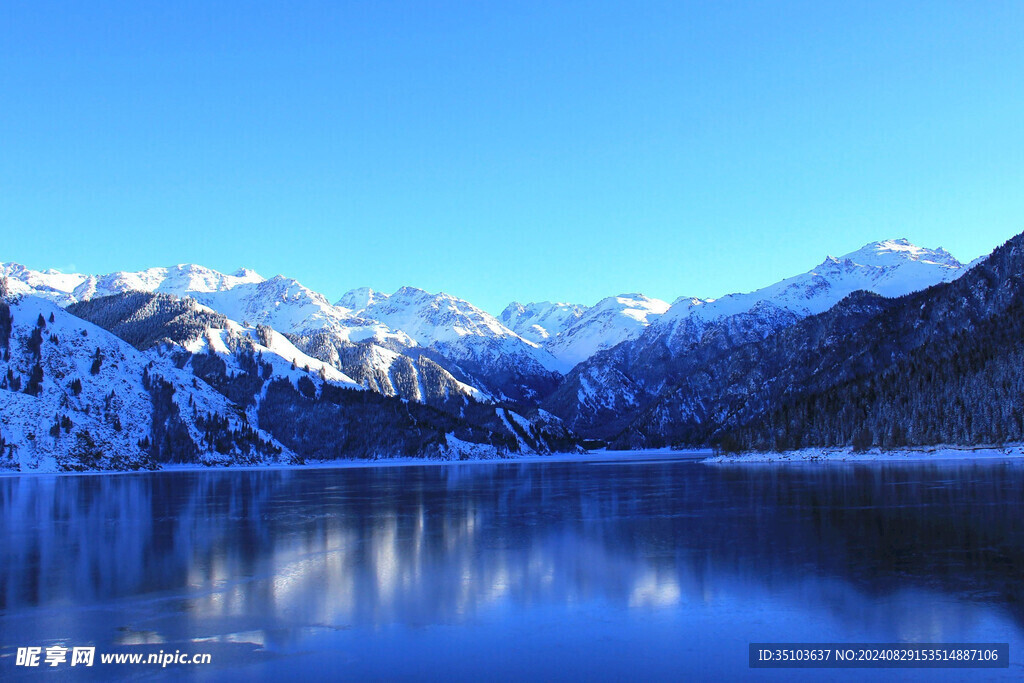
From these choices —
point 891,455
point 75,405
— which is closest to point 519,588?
point 891,455

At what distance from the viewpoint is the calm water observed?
59.7ft

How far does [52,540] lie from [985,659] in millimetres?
42538

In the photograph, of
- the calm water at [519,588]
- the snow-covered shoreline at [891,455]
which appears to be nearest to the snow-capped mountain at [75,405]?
the calm water at [519,588]

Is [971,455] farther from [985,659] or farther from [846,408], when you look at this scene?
[985,659]

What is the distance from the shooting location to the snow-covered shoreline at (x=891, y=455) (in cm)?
12156

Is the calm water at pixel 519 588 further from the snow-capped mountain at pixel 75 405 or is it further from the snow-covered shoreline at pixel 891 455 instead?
the snow-capped mountain at pixel 75 405

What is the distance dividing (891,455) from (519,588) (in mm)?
137297

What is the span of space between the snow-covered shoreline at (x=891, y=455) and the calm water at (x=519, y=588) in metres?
86.2

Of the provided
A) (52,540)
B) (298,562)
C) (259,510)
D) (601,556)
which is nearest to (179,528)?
(52,540)

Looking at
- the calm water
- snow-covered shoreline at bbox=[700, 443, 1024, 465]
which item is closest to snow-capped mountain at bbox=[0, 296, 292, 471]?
the calm water

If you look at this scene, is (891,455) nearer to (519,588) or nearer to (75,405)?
(519,588)

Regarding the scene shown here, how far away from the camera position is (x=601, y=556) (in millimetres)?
32250

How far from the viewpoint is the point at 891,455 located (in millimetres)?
141500

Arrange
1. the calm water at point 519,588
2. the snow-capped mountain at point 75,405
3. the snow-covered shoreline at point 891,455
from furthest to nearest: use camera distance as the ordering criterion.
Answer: the snow-capped mountain at point 75,405 → the snow-covered shoreline at point 891,455 → the calm water at point 519,588
